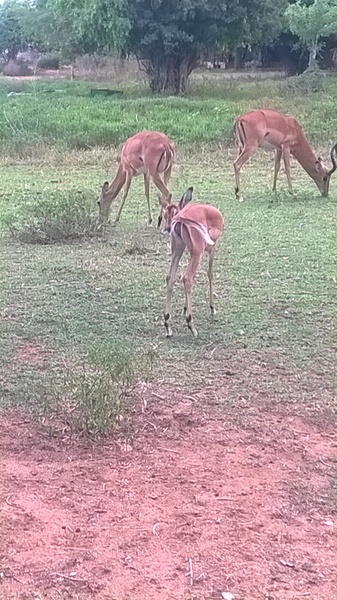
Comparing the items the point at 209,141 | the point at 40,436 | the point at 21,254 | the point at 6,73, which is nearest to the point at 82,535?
the point at 40,436

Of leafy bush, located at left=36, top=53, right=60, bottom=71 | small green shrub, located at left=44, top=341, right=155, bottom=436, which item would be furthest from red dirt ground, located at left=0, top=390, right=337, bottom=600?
leafy bush, located at left=36, top=53, right=60, bottom=71

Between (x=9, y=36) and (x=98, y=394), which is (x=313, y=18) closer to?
(x=9, y=36)

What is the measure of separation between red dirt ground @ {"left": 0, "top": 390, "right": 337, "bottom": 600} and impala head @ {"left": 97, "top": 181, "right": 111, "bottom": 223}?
460 cm

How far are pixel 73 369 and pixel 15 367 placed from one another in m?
0.32

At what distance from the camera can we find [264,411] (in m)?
4.11

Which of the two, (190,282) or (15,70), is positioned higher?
(190,282)

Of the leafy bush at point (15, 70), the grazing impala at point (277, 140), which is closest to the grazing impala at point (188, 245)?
the grazing impala at point (277, 140)

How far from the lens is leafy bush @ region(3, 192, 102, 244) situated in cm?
788

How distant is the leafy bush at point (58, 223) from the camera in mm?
7879

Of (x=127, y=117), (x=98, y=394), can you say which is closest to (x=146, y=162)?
(x=98, y=394)

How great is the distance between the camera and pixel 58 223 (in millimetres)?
7922

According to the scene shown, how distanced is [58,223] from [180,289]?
217 centimetres

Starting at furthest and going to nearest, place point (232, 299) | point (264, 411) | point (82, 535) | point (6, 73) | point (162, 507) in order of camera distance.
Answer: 1. point (6, 73)
2. point (232, 299)
3. point (264, 411)
4. point (162, 507)
5. point (82, 535)

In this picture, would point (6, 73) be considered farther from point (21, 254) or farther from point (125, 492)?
point (125, 492)
